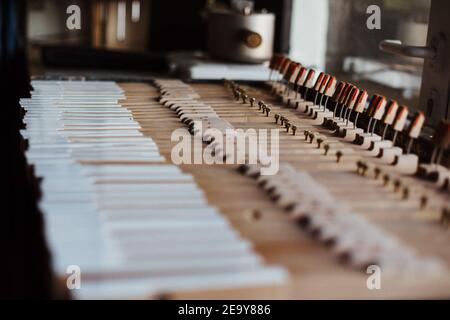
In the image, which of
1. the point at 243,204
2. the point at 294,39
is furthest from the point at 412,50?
the point at 294,39

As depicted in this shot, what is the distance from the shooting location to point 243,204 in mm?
2553

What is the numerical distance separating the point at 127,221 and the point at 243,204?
0.46 meters

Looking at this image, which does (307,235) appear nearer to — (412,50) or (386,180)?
(386,180)

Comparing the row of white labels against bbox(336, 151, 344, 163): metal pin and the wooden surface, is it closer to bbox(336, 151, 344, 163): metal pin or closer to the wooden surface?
the wooden surface

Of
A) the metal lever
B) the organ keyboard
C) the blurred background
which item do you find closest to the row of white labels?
the organ keyboard

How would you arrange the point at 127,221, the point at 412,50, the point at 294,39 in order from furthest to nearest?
the point at 294,39 < the point at 412,50 < the point at 127,221

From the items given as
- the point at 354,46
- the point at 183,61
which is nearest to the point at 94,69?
the point at 183,61

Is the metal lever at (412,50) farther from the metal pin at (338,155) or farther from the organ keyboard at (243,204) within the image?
the metal pin at (338,155)

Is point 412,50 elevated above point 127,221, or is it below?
above

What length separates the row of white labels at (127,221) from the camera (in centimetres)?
190

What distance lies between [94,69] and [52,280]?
7629 millimetres
